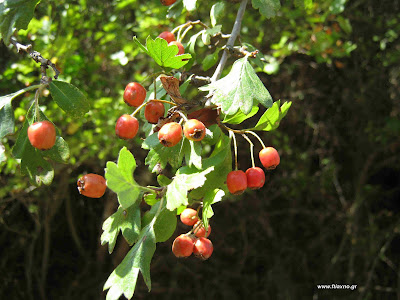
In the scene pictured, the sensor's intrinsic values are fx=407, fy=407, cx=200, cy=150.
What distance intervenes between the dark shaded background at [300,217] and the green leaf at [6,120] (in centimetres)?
198

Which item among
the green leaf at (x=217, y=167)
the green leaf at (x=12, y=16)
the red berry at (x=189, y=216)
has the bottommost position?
the red berry at (x=189, y=216)

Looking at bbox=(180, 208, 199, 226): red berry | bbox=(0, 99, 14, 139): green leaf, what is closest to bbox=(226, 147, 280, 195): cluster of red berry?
bbox=(180, 208, 199, 226): red berry

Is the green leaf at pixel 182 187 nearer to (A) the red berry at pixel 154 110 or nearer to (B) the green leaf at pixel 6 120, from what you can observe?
(A) the red berry at pixel 154 110

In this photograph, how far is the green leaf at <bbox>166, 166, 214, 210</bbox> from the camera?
2.76 ft

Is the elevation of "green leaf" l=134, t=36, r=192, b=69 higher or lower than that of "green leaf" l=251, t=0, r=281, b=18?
higher

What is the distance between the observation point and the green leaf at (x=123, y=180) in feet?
2.69

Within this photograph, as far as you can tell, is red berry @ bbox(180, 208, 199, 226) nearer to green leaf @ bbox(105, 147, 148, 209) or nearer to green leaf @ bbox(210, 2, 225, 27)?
green leaf @ bbox(105, 147, 148, 209)

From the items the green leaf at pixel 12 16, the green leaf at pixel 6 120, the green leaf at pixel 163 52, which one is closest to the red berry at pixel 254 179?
the green leaf at pixel 163 52

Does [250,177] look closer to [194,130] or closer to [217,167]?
[217,167]

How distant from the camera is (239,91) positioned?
37.1 inches

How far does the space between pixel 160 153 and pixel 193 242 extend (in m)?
0.24

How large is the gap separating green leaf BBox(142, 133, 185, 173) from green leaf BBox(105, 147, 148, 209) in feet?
0.34

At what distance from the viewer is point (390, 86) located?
3.36m

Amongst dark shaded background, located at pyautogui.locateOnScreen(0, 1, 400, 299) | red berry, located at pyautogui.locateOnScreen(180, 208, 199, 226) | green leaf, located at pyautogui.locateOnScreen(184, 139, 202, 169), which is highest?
green leaf, located at pyautogui.locateOnScreen(184, 139, 202, 169)
